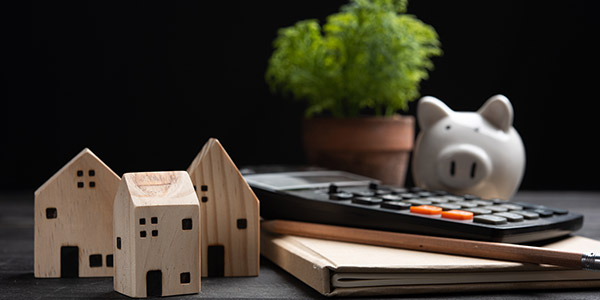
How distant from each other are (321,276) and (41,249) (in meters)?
0.26

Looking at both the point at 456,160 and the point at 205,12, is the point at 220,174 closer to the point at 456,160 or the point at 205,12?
the point at 456,160

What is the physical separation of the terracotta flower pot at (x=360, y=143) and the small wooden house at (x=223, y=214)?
0.47 meters

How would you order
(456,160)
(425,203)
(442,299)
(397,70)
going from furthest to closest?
(397,70)
(456,160)
(425,203)
(442,299)

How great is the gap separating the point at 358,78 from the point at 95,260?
0.60m

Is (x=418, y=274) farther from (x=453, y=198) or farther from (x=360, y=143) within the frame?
(x=360, y=143)

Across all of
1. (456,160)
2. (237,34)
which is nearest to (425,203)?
(456,160)

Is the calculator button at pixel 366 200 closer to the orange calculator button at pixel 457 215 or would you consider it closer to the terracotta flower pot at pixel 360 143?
the orange calculator button at pixel 457 215

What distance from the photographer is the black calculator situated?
0.55m

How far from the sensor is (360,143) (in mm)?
1020

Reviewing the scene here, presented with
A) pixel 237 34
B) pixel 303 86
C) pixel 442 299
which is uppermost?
pixel 237 34

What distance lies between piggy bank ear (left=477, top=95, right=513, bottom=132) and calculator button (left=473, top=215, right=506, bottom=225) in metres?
0.30

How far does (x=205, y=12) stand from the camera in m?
1.28

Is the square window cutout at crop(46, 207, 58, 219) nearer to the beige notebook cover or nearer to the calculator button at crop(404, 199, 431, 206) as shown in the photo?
the beige notebook cover

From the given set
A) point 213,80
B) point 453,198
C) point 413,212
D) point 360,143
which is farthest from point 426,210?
point 213,80
